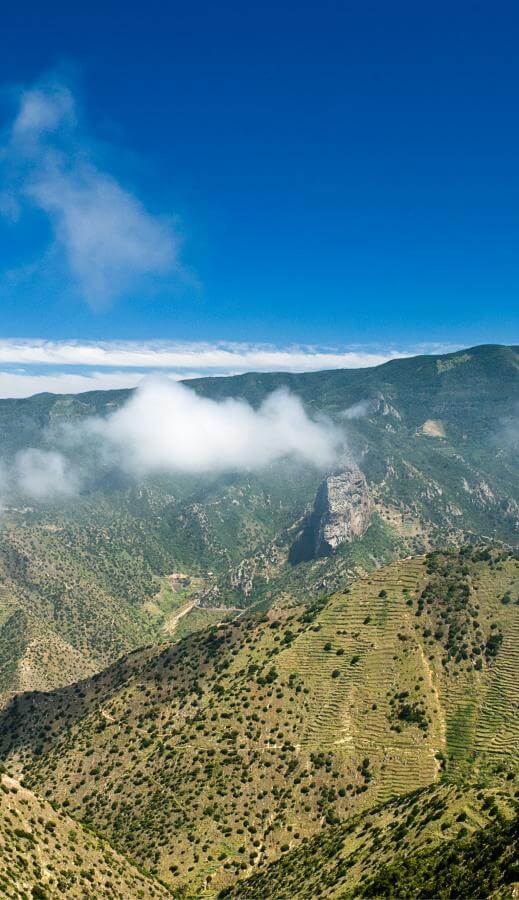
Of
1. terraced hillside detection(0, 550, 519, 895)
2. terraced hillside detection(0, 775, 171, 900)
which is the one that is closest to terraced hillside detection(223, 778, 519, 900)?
terraced hillside detection(0, 550, 519, 895)

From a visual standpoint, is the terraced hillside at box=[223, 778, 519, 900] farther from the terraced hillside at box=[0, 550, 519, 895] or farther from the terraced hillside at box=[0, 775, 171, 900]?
the terraced hillside at box=[0, 775, 171, 900]

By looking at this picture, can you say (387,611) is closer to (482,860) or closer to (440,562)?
(440,562)

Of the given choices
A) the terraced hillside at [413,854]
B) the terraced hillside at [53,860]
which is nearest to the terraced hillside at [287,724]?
the terraced hillside at [413,854]

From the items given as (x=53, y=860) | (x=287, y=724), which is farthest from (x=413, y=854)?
(x=287, y=724)

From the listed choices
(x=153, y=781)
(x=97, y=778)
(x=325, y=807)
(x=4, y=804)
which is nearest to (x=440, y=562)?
(x=325, y=807)

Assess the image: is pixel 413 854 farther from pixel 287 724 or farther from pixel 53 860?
pixel 287 724

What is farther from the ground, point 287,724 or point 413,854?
point 413,854
